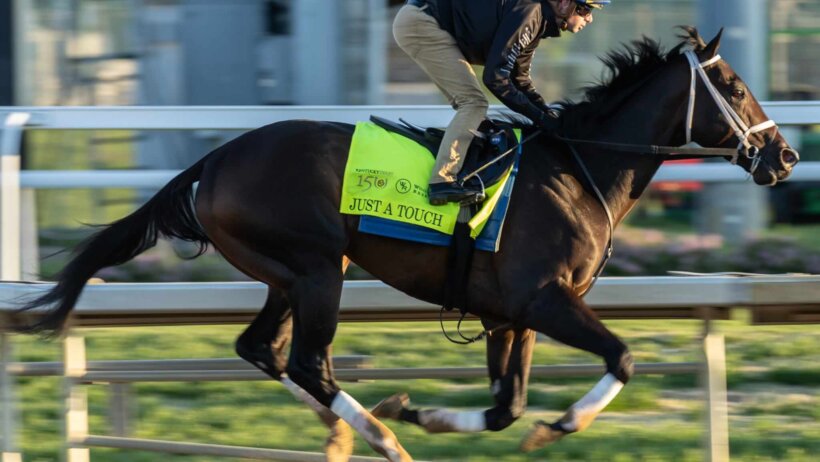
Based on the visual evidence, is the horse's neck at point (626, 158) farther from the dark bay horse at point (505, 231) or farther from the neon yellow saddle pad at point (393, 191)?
the neon yellow saddle pad at point (393, 191)

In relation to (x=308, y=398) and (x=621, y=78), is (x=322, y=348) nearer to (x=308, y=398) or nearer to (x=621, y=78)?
(x=308, y=398)

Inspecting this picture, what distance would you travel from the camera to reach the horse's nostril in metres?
4.99

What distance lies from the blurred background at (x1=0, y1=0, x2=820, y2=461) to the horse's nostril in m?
0.71

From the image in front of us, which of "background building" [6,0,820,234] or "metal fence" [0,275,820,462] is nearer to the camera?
"metal fence" [0,275,820,462]

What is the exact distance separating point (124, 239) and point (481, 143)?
4.72ft

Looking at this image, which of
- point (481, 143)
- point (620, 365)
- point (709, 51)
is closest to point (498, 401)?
point (620, 365)

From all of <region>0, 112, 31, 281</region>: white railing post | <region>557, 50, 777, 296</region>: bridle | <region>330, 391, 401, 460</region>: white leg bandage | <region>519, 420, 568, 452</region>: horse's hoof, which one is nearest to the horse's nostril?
<region>557, 50, 777, 296</region>: bridle

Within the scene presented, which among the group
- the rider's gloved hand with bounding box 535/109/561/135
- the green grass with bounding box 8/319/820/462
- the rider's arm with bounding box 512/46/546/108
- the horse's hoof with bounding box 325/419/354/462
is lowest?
the green grass with bounding box 8/319/820/462

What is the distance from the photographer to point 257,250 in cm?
488

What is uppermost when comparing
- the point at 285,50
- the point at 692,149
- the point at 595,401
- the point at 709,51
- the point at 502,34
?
the point at 502,34

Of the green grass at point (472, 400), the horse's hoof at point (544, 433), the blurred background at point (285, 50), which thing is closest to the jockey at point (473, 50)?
the horse's hoof at point (544, 433)

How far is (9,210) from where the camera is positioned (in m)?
5.22

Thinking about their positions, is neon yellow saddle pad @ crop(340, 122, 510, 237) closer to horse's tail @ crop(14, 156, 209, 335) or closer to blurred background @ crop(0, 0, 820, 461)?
horse's tail @ crop(14, 156, 209, 335)

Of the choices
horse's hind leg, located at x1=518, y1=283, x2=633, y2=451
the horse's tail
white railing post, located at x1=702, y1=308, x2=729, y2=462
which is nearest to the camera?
horse's hind leg, located at x1=518, y1=283, x2=633, y2=451
